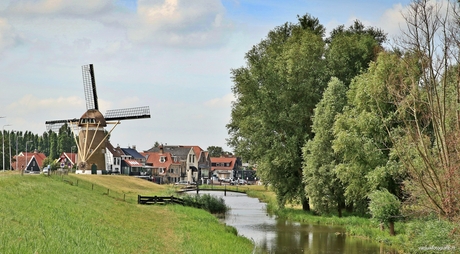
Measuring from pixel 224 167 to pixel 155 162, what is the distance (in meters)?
32.5

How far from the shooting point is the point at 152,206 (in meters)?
47.6

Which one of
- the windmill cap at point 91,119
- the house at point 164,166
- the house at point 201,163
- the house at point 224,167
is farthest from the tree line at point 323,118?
the house at point 224,167

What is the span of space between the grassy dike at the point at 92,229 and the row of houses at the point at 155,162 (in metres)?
78.1

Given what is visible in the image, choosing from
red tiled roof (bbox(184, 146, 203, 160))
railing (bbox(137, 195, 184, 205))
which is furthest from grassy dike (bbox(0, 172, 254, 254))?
red tiled roof (bbox(184, 146, 203, 160))

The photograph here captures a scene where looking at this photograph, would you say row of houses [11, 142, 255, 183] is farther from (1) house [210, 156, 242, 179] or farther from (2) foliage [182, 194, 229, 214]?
(2) foliage [182, 194, 229, 214]

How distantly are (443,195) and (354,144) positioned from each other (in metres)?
15.9

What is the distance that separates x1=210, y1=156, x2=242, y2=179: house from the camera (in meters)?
163

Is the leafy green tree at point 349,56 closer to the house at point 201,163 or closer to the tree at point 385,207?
the tree at point 385,207

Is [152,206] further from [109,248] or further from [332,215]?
[109,248]

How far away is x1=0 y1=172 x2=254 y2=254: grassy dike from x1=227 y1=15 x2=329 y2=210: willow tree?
11.0 m

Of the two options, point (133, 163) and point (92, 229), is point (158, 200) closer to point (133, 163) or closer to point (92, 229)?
point (92, 229)

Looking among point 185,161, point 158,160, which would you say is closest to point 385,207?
point 158,160

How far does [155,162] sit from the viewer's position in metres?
135

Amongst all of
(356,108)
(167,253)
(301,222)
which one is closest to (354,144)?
(356,108)
